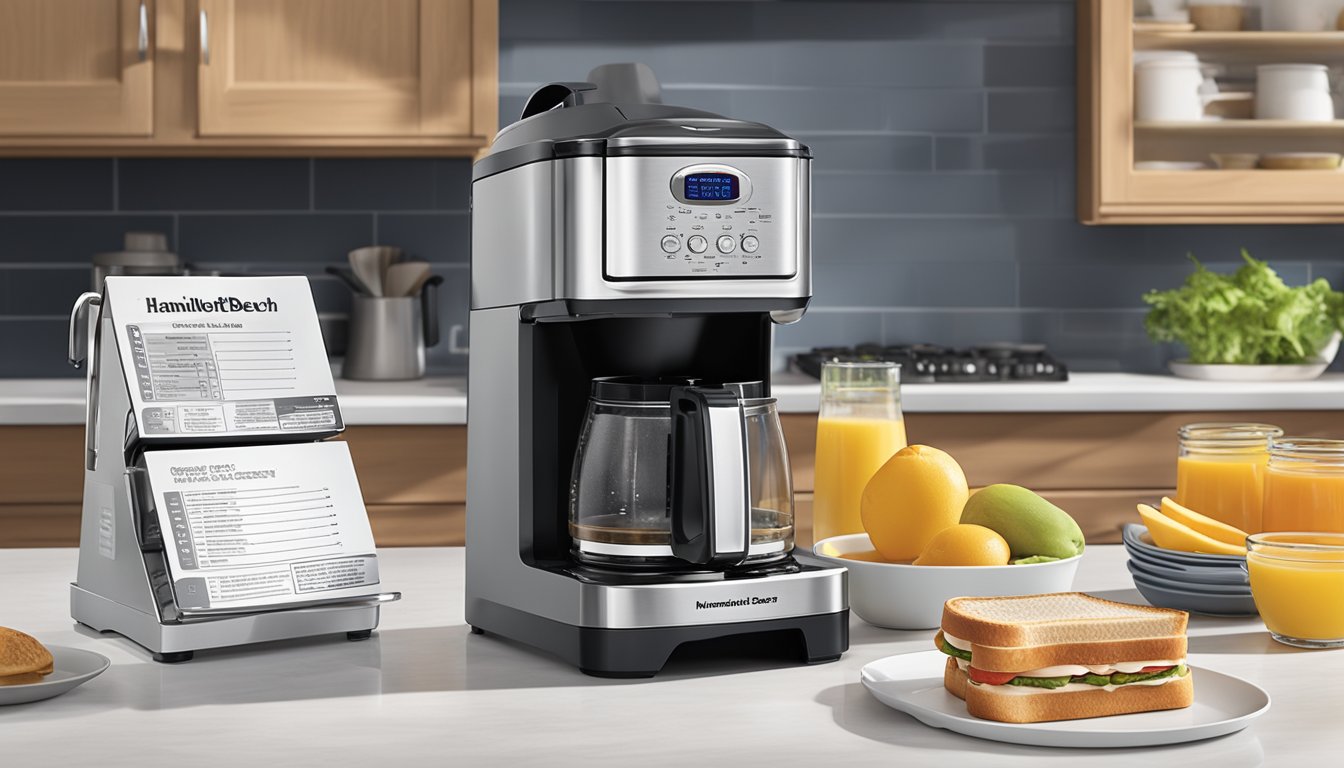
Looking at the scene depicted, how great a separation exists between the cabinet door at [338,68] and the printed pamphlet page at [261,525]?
5.97 ft

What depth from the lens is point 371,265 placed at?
120 inches

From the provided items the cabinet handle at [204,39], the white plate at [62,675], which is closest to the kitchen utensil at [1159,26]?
the cabinet handle at [204,39]

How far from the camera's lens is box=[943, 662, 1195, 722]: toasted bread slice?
0.84 m

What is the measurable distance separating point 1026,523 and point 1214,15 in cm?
233

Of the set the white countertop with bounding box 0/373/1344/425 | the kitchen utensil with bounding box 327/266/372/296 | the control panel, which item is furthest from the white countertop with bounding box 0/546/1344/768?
the kitchen utensil with bounding box 327/266/372/296

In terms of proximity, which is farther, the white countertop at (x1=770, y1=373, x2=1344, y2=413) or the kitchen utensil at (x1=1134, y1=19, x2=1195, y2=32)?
the kitchen utensil at (x1=1134, y1=19, x2=1195, y2=32)

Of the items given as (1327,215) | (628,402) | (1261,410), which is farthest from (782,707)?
(1327,215)

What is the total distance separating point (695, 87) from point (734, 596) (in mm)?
2369

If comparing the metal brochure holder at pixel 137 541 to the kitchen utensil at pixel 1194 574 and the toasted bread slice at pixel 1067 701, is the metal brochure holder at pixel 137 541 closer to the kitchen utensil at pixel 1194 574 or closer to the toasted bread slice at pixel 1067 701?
the toasted bread slice at pixel 1067 701

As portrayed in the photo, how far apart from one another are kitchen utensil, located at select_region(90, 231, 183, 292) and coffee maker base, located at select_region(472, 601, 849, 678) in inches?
83.8

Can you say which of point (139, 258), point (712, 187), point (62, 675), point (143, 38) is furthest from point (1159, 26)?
point (62, 675)

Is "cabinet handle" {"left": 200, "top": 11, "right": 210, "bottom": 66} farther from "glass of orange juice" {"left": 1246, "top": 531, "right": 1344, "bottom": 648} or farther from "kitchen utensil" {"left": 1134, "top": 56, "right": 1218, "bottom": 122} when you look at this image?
"glass of orange juice" {"left": 1246, "top": 531, "right": 1344, "bottom": 648}

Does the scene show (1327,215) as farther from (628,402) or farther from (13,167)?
(13,167)

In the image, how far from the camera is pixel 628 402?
1.02 meters
